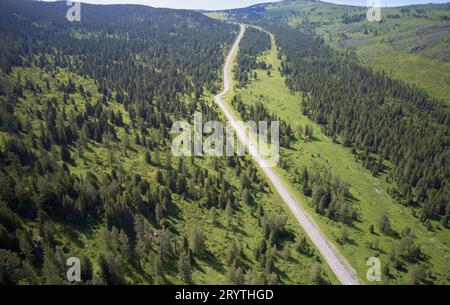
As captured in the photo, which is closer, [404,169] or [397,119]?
[404,169]

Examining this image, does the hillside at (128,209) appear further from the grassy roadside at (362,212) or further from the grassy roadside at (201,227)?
the grassy roadside at (362,212)

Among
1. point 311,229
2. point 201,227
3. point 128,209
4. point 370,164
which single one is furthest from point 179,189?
point 370,164

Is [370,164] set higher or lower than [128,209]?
higher

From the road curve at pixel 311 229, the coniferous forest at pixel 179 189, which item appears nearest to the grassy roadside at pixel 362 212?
the coniferous forest at pixel 179 189

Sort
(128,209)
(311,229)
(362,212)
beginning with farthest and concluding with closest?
(362,212) → (311,229) → (128,209)

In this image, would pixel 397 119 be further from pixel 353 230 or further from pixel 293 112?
pixel 353 230

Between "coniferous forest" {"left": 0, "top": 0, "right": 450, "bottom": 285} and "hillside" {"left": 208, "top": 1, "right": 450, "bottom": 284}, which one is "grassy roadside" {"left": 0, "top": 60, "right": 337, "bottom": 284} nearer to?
"coniferous forest" {"left": 0, "top": 0, "right": 450, "bottom": 285}

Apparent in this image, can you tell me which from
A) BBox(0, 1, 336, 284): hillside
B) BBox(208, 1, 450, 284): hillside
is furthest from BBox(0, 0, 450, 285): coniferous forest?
BBox(208, 1, 450, 284): hillside

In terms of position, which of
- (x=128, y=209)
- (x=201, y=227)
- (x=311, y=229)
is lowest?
(x=311, y=229)

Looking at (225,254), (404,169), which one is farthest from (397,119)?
(225,254)

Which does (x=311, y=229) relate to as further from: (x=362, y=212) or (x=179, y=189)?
(x=179, y=189)

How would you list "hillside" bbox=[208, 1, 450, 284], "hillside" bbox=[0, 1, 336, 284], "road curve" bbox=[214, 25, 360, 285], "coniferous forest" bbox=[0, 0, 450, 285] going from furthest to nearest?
"hillside" bbox=[208, 1, 450, 284] < "road curve" bbox=[214, 25, 360, 285] < "coniferous forest" bbox=[0, 0, 450, 285] < "hillside" bbox=[0, 1, 336, 284]
